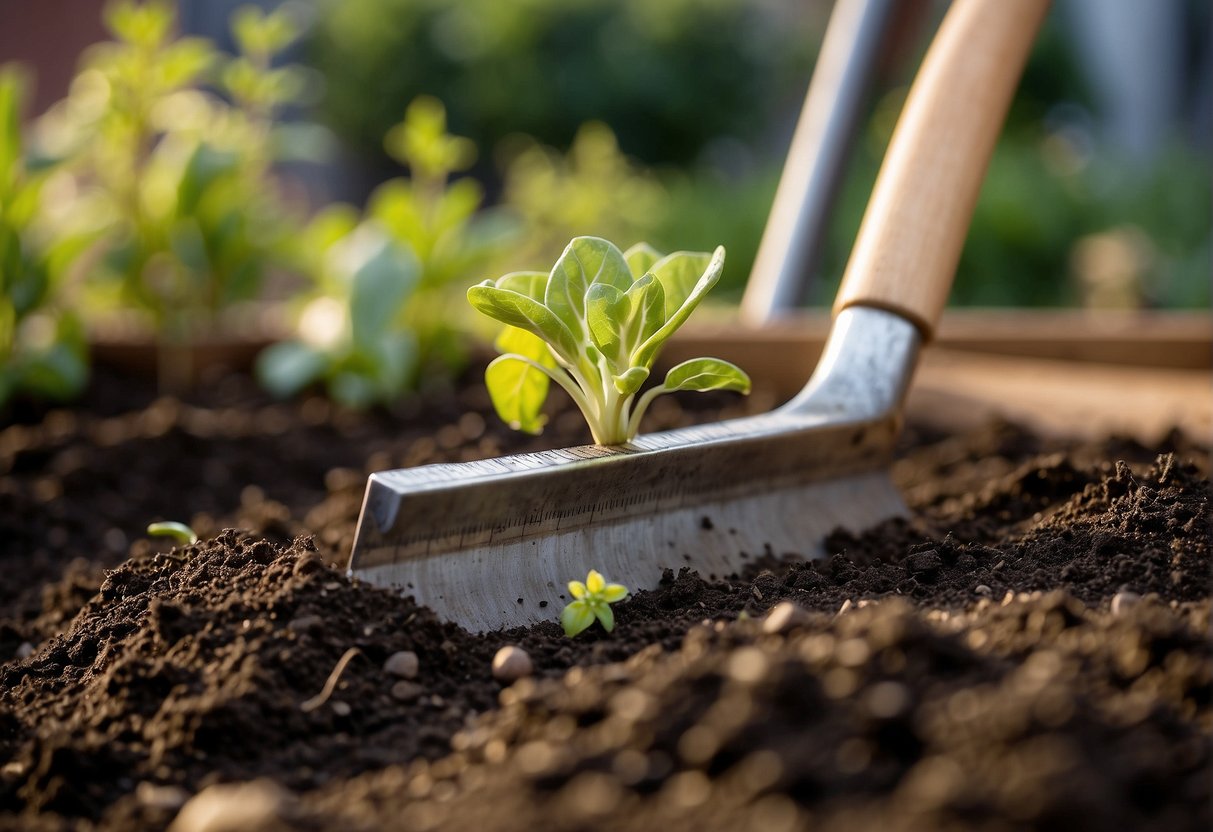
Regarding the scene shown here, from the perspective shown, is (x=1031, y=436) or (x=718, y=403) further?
(x=718, y=403)

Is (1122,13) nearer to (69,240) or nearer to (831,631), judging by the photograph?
(69,240)

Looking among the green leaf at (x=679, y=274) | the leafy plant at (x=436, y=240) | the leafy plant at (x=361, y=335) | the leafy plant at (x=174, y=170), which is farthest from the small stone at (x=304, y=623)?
the leafy plant at (x=174, y=170)

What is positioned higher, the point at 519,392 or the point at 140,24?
the point at 140,24

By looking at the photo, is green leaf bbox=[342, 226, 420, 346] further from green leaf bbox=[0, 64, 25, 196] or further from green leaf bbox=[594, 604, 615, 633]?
green leaf bbox=[594, 604, 615, 633]

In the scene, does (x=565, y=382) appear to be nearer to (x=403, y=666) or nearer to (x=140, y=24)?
(x=403, y=666)

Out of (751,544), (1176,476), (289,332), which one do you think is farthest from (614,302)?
(289,332)

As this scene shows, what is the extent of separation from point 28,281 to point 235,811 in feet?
6.08

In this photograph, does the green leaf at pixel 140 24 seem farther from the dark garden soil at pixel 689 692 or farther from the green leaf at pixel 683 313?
the green leaf at pixel 683 313

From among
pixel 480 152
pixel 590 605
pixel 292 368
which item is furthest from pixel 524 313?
pixel 480 152

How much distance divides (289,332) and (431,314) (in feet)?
1.66

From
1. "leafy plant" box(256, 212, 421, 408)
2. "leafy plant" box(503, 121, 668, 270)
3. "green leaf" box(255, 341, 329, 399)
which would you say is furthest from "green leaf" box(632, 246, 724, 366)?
"leafy plant" box(503, 121, 668, 270)

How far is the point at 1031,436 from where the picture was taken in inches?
75.9

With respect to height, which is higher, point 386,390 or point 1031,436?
point 1031,436

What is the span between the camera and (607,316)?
3.52ft
